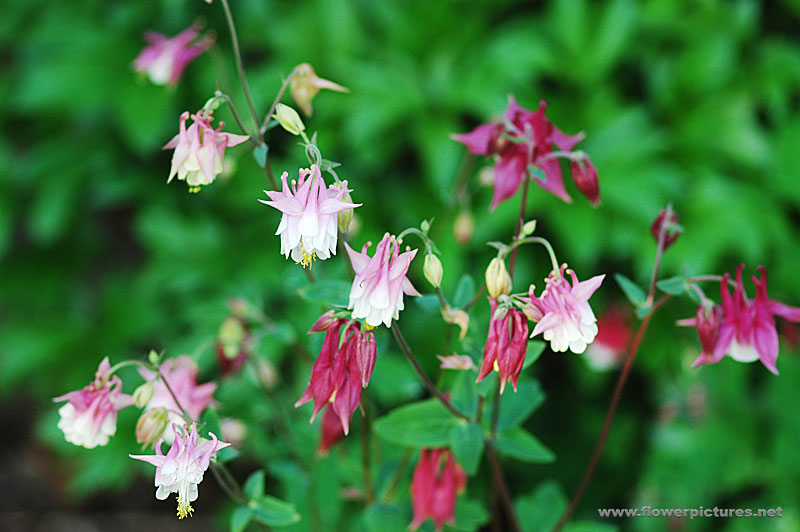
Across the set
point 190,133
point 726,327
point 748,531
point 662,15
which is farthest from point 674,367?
point 190,133

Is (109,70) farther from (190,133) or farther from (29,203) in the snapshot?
(190,133)

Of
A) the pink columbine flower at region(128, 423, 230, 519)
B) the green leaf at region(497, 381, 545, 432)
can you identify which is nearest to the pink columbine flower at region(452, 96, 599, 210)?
the green leaf at region(497, 381, 545, 432)

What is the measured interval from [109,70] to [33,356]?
72cm

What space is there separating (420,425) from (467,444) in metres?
0.06

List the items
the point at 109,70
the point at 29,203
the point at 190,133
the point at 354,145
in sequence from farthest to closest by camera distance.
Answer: the point at 29,203
the point at 109,70
the point at 354,145
the point at 190,133

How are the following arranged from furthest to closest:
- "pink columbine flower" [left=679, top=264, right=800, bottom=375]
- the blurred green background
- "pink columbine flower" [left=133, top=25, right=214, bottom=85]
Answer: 1. the blurred green background
2. "pink columbine flower" [left=133, top=25, right=214, bottom=85]
3. "pink columbine flower" [left=679, top=264, right=800, bottom=375]

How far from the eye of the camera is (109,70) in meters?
1.73

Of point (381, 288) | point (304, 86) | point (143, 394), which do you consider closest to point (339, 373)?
point (381, 288)

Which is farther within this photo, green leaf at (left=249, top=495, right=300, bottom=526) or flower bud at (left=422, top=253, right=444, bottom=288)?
green leaf at (left=249, top=495, right=300, bottom=526)

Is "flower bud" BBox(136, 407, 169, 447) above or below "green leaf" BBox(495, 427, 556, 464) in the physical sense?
above

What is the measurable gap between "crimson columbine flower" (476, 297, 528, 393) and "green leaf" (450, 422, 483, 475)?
0.48 ft

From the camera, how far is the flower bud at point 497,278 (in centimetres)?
57

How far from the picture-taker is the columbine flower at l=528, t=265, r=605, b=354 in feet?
1.77

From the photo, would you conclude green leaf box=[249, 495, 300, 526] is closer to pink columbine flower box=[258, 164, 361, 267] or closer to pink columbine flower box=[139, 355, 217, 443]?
pink columbine flower box=[139, 355, 217, 443]
